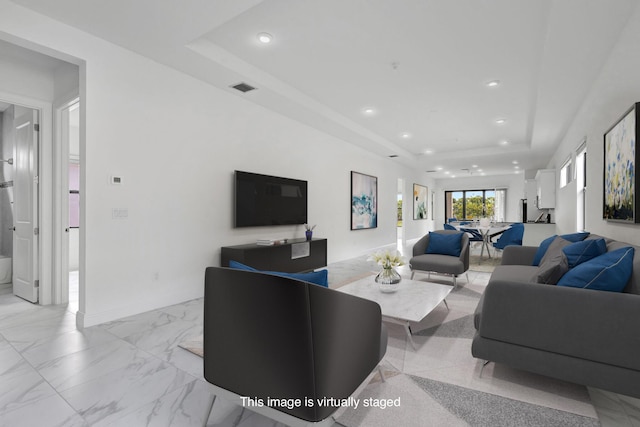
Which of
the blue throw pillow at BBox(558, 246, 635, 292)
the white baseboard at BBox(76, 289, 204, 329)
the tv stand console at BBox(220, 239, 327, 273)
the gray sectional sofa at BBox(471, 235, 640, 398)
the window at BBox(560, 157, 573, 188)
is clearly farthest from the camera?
the window at BBox(560, 157, 573, 188)

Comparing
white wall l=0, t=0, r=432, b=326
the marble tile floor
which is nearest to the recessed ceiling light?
white wall l=0, t=0, r=432, b=326

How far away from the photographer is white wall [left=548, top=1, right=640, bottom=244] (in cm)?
248

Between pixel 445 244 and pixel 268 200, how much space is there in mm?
2727

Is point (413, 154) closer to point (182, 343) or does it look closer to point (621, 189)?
point (621, 189)

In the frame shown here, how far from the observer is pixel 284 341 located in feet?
4.33

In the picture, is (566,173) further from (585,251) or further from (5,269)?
(5,269)

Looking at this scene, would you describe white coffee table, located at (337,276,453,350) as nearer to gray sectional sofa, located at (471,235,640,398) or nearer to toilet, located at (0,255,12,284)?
gray sectional sofa, located at (471,235,640,398)

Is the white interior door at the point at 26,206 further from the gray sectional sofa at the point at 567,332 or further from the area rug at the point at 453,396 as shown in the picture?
the gray sectional sofa at the point at 567,332

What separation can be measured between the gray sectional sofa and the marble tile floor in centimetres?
20

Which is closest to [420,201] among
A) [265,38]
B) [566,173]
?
[566,173]

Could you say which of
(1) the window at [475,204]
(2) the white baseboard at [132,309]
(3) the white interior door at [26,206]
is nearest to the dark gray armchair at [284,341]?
(2) the white baseboard at [132,309]

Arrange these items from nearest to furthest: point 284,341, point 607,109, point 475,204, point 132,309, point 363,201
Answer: point 284,341 → point 607,109 → point 132,309 → point 363,201 → point 475,204

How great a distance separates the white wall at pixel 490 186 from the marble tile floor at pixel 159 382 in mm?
12254

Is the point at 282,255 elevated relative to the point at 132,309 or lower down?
elevated
